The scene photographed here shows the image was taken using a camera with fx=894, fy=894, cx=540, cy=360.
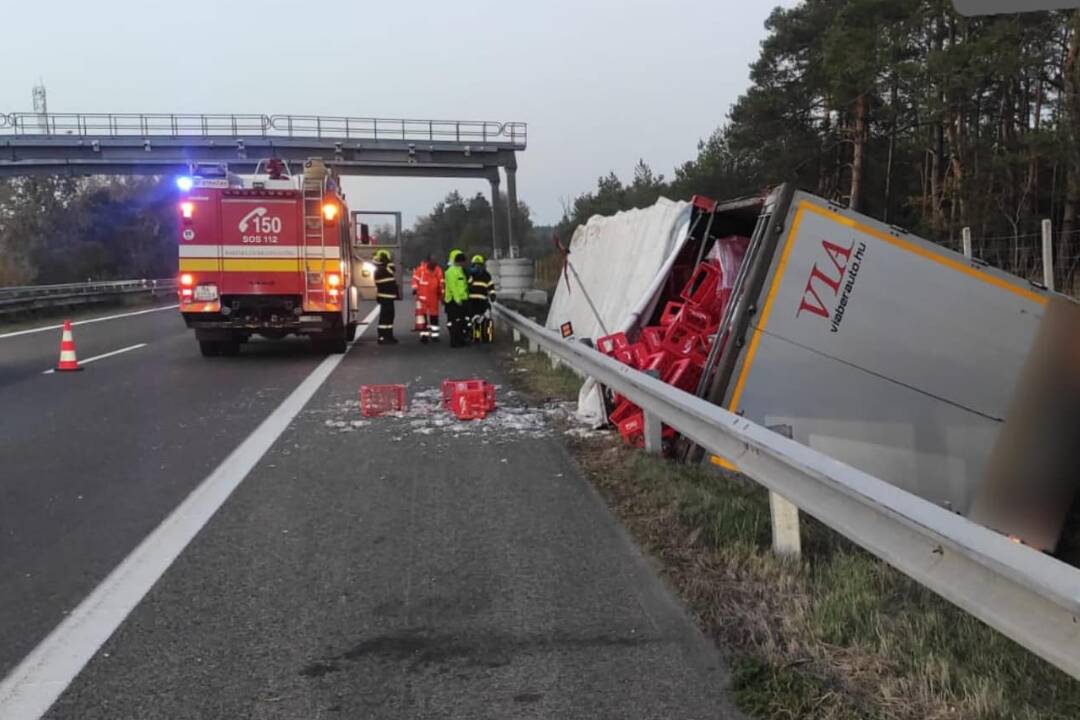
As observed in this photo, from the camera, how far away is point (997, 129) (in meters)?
36.5

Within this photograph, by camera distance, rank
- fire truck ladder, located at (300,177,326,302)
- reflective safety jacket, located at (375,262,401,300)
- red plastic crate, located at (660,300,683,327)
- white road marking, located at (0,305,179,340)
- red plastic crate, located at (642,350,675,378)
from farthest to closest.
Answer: white road marking, located at (0,305,179,340), reflective safety jacket, located at (375,262,401,300), fire truck ladder, located at (300,177,326,302), red plastic crate, located at (660,300,683,327), red plastic crate, located at (642,350,675,378)

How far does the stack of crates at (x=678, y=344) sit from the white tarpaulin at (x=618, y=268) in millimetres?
371

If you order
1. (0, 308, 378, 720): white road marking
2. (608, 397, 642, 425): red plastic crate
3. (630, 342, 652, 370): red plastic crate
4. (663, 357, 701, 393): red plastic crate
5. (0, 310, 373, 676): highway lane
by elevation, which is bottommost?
(0, 310, 373, 676): highway lane

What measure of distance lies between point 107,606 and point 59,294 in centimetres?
3431

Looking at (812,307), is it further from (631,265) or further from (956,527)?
(631,265)

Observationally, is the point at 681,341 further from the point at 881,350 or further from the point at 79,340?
the point at 79,340

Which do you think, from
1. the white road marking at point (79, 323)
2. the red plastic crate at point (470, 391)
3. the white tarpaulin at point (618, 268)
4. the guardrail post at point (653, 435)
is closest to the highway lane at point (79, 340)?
the white road marking at point (79, 323)

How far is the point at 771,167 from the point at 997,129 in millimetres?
11330

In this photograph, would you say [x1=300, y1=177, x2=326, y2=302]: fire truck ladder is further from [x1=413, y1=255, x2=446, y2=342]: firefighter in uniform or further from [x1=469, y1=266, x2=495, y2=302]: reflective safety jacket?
[x1=413, y1=255, x2=446, y2=342]: firefighter in uniform

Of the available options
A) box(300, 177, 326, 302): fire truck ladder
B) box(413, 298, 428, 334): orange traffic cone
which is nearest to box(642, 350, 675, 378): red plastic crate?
box(300, 177, 326, 302): fire truck ladder

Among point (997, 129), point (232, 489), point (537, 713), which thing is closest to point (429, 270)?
point (232, 489)

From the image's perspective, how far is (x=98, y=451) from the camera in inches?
292

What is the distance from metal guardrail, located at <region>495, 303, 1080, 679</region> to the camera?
2.30 meters

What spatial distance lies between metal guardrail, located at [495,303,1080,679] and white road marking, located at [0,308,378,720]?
116 inches
